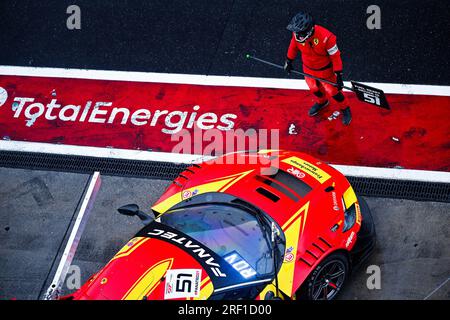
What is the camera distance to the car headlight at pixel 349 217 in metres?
7.54

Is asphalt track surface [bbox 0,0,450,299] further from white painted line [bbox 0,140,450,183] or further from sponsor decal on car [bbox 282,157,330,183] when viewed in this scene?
sponsor decal on car [bbox 282,157,330,183]

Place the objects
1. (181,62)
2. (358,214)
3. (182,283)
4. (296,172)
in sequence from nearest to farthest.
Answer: (182,283), (358,214), (296,172), (181,62)

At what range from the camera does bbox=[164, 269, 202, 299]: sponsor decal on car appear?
21.7 feet

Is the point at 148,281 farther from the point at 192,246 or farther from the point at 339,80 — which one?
the point at 339,80

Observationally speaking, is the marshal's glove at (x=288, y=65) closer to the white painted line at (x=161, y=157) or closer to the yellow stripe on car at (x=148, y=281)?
the white painted line at (x=161, y=157)

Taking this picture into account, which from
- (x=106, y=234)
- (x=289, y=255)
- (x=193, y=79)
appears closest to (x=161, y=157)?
(x=106, y=234)

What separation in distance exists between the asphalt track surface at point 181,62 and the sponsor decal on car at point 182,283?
211cm

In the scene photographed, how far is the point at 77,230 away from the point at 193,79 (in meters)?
2.93

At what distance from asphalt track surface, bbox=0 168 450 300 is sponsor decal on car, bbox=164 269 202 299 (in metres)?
2.00

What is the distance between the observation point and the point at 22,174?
32.4 feet

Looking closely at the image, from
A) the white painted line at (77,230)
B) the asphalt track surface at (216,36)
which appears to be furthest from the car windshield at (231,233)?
the asphalt track surface at (216,36)

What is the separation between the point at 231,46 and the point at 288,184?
150 inches

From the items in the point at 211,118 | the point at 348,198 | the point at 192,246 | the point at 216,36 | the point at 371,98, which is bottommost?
the point at 192,246

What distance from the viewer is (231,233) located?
7.11 meters
